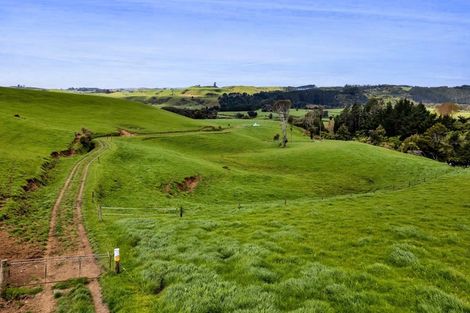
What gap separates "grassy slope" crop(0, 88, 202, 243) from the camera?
121ft

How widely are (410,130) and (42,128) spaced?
446 ft

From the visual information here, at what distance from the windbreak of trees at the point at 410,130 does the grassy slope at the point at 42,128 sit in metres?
73.9

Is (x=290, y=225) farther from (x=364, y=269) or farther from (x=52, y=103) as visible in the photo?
(x=52, y=103)

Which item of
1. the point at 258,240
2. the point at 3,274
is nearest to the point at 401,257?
the point at 258,240

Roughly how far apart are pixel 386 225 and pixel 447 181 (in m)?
36.1

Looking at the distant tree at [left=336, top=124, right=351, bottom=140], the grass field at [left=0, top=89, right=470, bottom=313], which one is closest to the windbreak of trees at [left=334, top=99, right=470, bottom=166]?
the distant tree at [left=336, top=124, right=351, bottom=140]

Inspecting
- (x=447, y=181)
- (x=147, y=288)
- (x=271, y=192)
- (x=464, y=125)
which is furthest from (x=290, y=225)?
(x=464, y=125)

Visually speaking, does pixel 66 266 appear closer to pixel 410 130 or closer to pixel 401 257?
pixel 401 257

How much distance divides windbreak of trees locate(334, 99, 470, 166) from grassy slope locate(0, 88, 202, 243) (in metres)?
73.9

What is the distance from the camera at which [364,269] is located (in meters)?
19.6

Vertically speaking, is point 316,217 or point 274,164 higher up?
point 316,217

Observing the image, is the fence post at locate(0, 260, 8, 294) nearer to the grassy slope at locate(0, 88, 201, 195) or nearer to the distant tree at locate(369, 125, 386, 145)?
the grassy slope at locate(0, 88, 201, 195)

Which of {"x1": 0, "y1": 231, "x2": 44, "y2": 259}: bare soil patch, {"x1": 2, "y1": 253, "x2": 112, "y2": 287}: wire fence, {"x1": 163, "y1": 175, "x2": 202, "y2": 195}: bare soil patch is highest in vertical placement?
{"x1": 2, "y1": 253, "x2": 112, "y2": 287}: wire fence

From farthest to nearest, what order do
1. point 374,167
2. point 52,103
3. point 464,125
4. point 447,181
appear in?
point 464,125 → point 52,103 → point 374,167 → point 447,181
